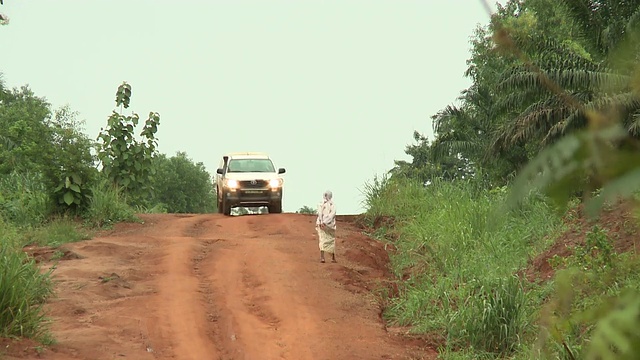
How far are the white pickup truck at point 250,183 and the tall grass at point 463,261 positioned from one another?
154 inches

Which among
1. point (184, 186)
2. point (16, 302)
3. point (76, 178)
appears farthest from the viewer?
point (184, 186)

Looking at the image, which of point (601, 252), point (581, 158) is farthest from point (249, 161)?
point (581, 158)

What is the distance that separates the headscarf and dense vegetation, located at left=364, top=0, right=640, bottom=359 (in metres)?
1.55

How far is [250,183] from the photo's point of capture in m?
24.7

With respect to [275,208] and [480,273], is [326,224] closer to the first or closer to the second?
[480,273]

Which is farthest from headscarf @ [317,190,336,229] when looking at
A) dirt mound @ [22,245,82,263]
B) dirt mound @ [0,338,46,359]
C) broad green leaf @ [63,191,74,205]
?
broad green leaf @ [63,191,74,205]

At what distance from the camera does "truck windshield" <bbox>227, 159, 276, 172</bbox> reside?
1001 inches

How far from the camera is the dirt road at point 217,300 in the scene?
434 inches

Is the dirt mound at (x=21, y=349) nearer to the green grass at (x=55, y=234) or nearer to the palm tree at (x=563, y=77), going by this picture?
the green grass at (x=55, y=234)

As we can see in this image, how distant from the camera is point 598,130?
2.95ft

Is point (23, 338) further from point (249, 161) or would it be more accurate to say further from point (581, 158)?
point (249, 161)

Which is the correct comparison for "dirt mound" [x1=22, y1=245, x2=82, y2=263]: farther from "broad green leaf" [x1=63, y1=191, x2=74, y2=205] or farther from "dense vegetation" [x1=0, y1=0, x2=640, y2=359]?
"broad green leaf" [x1=63, y1=191, x2=74, y2=205]

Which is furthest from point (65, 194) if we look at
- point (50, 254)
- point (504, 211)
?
point (504, 211)

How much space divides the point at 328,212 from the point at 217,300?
10.6 feet
